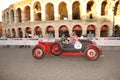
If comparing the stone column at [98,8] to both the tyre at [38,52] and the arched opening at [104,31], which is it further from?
Answer: the tyre at [38,52]

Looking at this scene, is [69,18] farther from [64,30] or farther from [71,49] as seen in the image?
[71,49]

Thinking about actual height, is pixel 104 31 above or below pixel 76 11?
below

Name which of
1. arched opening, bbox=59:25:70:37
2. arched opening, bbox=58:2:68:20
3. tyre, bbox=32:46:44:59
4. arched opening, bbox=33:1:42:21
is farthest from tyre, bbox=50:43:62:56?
arched opening, bbox=33:1:42:21

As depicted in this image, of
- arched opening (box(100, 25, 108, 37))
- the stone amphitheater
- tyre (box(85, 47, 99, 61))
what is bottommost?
tyre (box(85, 47, 99, 61))

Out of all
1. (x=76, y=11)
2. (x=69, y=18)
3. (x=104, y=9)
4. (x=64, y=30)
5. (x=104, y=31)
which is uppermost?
(x=76, y=11)

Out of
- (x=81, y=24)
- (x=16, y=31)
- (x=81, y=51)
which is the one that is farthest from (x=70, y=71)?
(x=16, y=31)

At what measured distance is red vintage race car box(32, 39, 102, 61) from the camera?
8.72 metres

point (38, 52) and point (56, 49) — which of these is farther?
point (38, 52)

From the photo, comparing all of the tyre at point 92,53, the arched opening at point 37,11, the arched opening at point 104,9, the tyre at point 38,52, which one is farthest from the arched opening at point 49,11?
the tyre at point 92,53

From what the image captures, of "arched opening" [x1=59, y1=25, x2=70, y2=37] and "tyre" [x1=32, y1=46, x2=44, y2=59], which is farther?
"arched opening" [x1=59, y1=25, x2=70, y2=37]

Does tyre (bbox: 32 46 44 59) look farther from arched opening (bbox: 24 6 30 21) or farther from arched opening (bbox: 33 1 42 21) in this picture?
arched opening (bbox: 24 6 30 21)

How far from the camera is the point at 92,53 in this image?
8.74 metres

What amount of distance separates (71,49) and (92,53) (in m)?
1.21

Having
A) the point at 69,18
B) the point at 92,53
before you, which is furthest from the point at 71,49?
the point at 69,18
